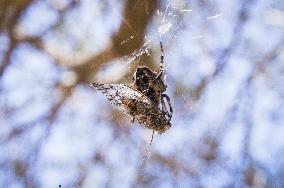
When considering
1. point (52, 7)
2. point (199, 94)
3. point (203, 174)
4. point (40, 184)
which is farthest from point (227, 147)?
point (52, 7)

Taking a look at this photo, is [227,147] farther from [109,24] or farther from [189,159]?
[109,24]

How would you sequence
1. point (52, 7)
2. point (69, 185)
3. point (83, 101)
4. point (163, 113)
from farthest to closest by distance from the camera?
point (69, 185), point (83, 101), point (52, 7), point (163, 113)

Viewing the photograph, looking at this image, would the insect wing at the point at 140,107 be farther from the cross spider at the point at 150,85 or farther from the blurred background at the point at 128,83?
the blurred background at the point at 128,83

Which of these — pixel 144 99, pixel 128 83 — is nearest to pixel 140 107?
pixel 144 99

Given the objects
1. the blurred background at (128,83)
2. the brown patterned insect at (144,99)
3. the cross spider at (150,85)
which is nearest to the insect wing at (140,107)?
the brown patterned insect at (144,99)

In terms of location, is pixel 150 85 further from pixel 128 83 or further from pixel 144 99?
pixel 128 83

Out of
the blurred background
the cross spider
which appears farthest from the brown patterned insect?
the blurred background
